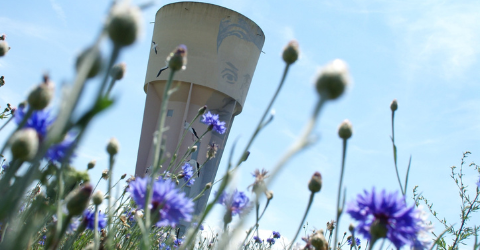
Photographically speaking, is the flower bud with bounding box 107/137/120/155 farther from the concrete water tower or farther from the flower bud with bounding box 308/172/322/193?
the concrete water tower

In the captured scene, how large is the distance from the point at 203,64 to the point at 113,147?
395 inches

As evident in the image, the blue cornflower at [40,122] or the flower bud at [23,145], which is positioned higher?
the blue cornflower at [40,122]

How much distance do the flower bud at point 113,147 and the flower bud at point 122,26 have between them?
83 cm

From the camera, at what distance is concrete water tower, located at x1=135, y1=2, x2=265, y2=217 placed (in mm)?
11211

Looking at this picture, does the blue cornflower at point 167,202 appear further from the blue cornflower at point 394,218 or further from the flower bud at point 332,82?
the flower bud at point 332,82

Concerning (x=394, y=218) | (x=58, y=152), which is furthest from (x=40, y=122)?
(x=394, y=218)

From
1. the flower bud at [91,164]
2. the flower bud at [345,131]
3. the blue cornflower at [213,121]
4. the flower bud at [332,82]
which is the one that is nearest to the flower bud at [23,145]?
the flower bud at [332,82]

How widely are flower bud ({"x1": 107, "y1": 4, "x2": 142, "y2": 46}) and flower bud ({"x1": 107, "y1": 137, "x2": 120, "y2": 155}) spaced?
83 cm

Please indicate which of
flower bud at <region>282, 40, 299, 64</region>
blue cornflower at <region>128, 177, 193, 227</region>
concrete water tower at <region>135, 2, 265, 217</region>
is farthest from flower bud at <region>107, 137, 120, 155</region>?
concrete water tower at <region>135, 2, 265, 217</region>

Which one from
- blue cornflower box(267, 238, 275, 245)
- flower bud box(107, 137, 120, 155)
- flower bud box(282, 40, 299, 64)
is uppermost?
blue cornflower box(267, 238, 275, 245)

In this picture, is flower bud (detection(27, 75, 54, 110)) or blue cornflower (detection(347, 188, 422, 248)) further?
blue cornflower (detection(347, 188, 422, 248))

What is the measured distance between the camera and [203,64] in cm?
1121

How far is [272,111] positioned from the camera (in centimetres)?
100

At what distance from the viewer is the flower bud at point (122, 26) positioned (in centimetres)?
55
